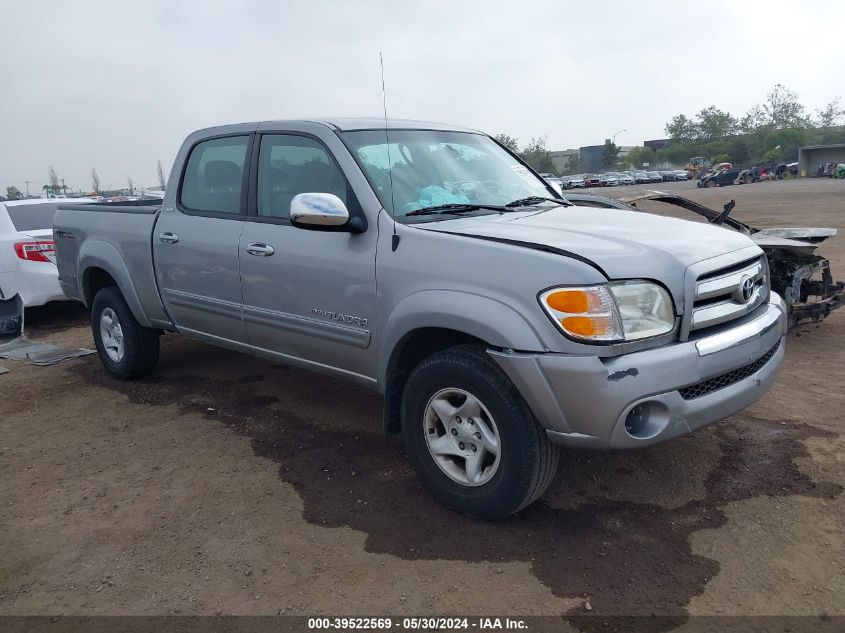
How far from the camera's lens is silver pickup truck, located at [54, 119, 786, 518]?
278 centimetres

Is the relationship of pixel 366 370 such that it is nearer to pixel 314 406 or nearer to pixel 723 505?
pixel 314 406

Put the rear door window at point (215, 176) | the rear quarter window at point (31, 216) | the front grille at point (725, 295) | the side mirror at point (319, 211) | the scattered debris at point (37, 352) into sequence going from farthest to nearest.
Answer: the rear quarter window at point (31, 216) < the scattered debris at point (37, 352) < the rear door window at point (215, 176) < the side mirror at point (319, 211) < the front grille at point (725, 295)

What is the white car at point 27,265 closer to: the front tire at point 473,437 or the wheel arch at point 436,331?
the wheel arch at point 436,331

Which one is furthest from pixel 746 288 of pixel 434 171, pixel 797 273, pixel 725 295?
pixel 797 273

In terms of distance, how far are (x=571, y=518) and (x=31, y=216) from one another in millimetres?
7450

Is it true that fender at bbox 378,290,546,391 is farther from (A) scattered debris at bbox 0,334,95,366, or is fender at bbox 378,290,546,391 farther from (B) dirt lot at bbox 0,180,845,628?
(A) scattered debris at bbox 0,334,95,366

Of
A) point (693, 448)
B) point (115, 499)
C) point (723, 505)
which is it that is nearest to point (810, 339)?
point (693, 448)

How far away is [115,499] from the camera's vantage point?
3654mm

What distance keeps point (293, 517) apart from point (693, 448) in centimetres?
222

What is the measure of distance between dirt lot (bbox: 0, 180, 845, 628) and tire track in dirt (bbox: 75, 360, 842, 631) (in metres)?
0.01

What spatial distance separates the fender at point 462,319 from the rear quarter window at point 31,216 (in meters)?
6.12

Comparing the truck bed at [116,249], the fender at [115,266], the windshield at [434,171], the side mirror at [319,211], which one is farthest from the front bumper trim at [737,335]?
the fender at [115,266]

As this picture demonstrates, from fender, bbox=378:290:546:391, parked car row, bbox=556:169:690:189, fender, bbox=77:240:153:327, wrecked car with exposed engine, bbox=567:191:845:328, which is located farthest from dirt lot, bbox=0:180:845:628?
parked car row, bbox=556:169:690:189

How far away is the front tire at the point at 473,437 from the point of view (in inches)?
115
